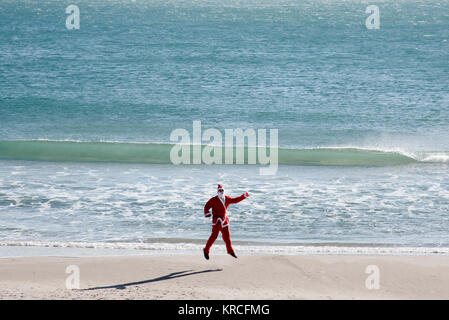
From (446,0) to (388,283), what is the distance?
7839cm

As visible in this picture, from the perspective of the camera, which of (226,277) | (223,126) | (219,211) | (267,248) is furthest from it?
(223,126)

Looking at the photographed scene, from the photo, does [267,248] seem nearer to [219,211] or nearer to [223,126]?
[219,211]

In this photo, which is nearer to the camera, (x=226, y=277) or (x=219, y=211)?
(x=226, y=277)

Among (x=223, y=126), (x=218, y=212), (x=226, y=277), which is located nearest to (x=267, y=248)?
(x=218, y=212)

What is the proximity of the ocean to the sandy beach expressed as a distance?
817 millimetres

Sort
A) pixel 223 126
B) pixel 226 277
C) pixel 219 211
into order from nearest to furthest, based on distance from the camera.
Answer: pixel 226 277 → pixel 219 211 → pixel 223 126

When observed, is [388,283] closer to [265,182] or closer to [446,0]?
[265,182]

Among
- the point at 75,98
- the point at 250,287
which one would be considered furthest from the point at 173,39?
the point at 250,287

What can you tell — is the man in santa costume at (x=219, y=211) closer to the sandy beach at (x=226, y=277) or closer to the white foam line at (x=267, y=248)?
the sandy beach at (x=226, y=277)

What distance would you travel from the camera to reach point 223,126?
27188 millimetres

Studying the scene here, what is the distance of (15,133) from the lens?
2631 centimetres

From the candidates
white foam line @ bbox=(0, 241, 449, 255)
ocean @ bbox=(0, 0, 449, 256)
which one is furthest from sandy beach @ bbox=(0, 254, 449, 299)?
ocean @ bbox=(0, 0, 449, 256)

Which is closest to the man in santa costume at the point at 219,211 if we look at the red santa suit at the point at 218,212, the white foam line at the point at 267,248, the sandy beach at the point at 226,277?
the red santa suit at the point at 218,212

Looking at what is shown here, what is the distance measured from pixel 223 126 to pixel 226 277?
56.8 feet
